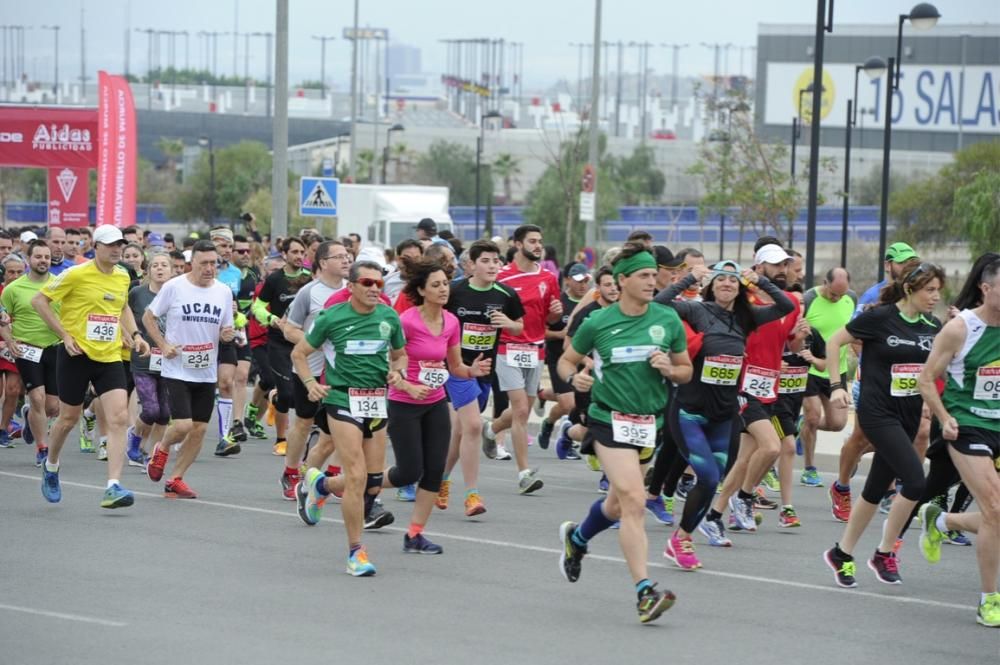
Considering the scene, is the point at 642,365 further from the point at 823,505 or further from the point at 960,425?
the point at 823,505

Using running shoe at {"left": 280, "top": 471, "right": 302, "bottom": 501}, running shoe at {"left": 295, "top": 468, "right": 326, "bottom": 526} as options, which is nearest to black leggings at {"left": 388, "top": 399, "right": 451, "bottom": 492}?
running shoe at {"left": 295, "top": 468, "right": 326, "bottom": 526}

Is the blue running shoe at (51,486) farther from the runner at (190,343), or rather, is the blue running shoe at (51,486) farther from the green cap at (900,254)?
the green cap at (900,254)

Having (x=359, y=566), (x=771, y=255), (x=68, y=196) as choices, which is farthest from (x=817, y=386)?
(x=68, y=196)

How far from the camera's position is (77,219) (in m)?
32.4

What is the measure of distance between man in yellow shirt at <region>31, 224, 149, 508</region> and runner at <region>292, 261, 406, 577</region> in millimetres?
2499

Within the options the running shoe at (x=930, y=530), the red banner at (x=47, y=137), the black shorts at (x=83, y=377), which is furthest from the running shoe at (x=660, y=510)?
the red banner at (x=47, y=137)

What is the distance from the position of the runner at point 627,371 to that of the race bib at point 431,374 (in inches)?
60.7

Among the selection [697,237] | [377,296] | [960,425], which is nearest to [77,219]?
[377,296]

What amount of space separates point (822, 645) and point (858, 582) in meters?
1.78

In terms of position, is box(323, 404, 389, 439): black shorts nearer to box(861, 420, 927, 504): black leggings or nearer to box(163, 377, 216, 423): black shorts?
box(163, 377, 216, 423): black shorts

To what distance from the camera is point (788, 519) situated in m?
11.5

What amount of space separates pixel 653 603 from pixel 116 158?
21.4 meters

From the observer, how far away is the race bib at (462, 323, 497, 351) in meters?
11.8

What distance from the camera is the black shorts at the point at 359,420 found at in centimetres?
931
